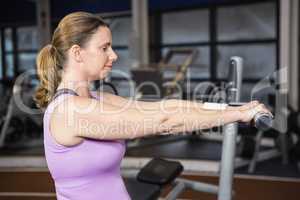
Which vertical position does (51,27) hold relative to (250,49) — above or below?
above

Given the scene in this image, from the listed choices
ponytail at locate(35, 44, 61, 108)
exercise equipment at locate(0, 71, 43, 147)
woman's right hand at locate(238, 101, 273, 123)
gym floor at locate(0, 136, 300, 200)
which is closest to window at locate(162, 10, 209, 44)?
gym floor at locate(0, 136, 300, 200)

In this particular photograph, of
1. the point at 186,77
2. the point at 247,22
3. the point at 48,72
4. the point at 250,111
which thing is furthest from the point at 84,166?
the point at 247,22

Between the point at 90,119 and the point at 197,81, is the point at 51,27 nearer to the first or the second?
the point at 197,81

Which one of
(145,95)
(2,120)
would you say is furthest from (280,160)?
(2,120)

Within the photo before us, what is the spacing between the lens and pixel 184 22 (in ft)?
16.8

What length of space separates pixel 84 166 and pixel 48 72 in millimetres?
296

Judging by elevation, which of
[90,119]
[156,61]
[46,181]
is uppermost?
[156,61]

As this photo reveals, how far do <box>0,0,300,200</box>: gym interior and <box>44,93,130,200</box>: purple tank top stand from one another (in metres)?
0.98

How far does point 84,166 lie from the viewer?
39.6 inches

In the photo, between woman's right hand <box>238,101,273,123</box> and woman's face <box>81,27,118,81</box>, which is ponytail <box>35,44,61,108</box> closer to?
woman's face <box>81,27,118,81</box>

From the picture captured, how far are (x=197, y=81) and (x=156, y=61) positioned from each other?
0.71 m

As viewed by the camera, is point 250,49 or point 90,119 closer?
point 90,119

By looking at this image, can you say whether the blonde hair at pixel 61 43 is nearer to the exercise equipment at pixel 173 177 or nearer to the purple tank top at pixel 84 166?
the purple tank top at pixel 84 166

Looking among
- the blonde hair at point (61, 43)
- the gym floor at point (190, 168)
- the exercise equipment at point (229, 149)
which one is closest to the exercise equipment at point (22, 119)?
the gym floor at point (190, 168)
